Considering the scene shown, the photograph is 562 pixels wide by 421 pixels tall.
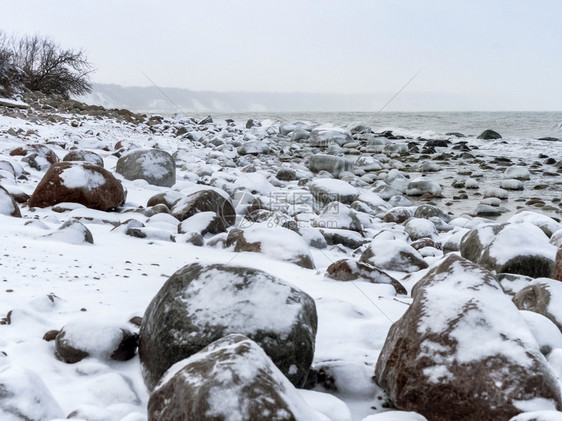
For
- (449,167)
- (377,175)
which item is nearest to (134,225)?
(377,175)

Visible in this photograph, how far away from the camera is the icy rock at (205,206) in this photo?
539cm

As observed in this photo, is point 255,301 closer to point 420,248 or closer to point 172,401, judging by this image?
point 172,401

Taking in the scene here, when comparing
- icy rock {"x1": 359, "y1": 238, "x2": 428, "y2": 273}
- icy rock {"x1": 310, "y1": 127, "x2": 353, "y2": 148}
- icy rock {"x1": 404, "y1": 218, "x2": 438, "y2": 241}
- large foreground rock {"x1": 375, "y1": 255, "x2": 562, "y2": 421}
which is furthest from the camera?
icy rock {"x1": 310, "y1": 127, "x2": 353, "y2": 148}

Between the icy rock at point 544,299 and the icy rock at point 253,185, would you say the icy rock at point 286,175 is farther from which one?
the icy rock at point 544,299

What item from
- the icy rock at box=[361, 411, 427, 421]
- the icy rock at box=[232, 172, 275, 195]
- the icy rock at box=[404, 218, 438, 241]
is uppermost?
the icy rock at box=[361, 411, 427, 421]

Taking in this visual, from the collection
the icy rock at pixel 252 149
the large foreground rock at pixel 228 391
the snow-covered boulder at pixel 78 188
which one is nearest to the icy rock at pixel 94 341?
the large foreground rock at pixel 228 391

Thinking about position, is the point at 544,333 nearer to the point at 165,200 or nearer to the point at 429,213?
the point at 165,200

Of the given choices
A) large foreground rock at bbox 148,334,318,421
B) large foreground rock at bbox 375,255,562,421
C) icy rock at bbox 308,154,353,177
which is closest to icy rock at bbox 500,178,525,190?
Result: icy rock at bbox 308,154,353,177

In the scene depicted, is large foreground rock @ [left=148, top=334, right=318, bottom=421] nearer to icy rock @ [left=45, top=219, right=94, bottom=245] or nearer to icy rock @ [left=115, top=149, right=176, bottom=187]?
icy rock @ [left=45, top=219, right=94, bottom=245]

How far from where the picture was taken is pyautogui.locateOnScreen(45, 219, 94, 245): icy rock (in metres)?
3.85

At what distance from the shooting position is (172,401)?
1.62m

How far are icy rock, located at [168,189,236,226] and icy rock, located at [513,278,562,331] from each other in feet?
10.0

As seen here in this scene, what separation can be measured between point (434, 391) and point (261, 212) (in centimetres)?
419

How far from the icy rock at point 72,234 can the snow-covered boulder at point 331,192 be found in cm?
436
